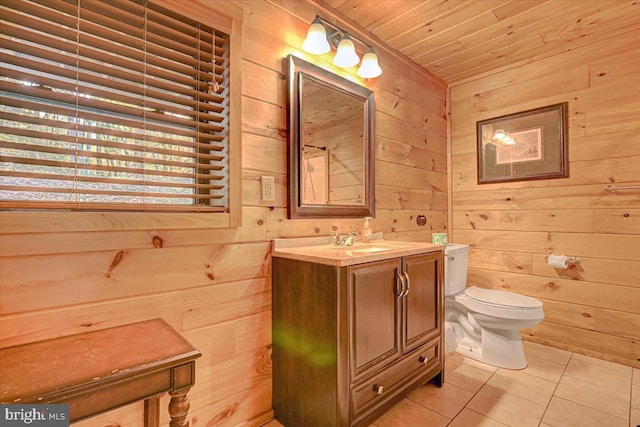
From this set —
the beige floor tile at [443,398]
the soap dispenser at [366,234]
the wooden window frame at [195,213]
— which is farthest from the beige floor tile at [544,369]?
the wooden window frame at [195,213]

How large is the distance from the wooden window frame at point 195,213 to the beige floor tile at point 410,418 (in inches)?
49.8

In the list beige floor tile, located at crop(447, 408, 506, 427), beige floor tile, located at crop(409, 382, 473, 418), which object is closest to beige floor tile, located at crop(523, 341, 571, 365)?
beige floor tile, located at crop(409, 382, 473, 418)

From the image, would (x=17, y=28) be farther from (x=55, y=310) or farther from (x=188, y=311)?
(x=188, y=311)

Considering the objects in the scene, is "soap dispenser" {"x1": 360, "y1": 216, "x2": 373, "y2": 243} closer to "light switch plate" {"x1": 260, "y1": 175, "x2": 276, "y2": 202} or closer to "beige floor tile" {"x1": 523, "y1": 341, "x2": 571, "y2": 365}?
"light switch plate" {"x1": 260, "y1": 175, "x2": 276, "y2": 202}

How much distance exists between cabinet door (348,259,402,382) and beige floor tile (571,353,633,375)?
1.70 m

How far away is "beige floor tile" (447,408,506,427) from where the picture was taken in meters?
1.58

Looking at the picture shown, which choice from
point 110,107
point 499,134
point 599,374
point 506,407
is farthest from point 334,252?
point 499,134

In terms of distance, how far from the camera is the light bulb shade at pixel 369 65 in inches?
80.8

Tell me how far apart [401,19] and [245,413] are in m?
2.50

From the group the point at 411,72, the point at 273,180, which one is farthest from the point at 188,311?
the point at 411,72

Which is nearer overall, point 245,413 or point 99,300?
point 99,300

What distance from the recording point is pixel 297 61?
5.71 feet

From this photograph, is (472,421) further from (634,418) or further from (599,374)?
(599,374)

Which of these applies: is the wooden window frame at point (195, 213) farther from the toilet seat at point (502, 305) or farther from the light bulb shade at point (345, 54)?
the toilet seat at point (502, 305)
